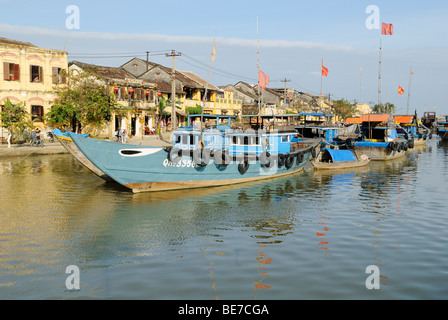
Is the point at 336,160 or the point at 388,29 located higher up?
the point at 388,29

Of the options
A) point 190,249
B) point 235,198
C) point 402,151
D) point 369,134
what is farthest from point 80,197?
point 402,151

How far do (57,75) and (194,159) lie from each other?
23893mm

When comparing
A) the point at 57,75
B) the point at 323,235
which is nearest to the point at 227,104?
the point at 57,75

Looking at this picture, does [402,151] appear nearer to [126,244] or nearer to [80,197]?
[80,197]

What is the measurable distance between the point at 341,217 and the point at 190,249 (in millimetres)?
6274

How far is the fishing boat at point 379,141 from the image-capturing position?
3600 centimetres

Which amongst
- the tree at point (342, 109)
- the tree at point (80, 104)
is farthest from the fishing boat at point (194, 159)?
the tree at point (342, 109)

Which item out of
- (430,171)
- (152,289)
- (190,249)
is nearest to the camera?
(152,289)

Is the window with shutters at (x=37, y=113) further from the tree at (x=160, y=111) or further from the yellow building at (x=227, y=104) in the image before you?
the yellow building at (x=227, y=104)

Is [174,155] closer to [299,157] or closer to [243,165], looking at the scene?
[243,165]

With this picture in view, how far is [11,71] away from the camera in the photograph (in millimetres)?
35281

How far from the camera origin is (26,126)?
3572 centimetres

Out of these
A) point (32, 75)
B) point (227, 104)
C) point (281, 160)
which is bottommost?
point (281, 160)

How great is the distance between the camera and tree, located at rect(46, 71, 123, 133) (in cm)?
3684
